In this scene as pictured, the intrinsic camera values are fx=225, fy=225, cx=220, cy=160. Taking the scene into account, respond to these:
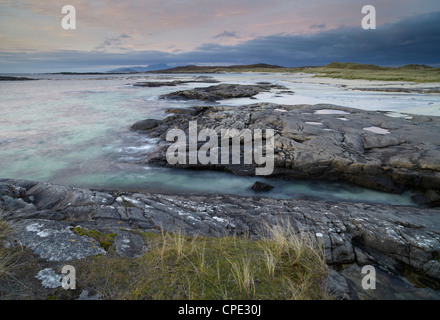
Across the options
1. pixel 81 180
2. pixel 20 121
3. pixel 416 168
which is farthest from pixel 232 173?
pixel 20 121

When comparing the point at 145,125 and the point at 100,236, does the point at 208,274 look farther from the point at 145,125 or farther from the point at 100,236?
the point at 145,125

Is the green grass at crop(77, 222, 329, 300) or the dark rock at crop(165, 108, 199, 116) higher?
the dark rock at crop(165, 108, 199, 116)

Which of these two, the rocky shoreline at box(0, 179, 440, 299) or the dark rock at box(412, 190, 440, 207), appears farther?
the dark rock at box(412, 190, 440, 207)

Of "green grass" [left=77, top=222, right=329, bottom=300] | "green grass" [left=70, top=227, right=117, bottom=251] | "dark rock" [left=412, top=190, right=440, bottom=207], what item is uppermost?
"green grass" [left=70, top=227, right=117, bottom=251]

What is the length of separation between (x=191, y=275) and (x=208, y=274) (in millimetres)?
210

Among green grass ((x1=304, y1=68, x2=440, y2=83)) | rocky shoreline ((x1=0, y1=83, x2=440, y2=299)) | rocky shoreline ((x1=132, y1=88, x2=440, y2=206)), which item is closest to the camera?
rocky shoreline ((x1=0, y1=83, x2=440, y2=299))

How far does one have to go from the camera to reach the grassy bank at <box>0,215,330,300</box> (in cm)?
249

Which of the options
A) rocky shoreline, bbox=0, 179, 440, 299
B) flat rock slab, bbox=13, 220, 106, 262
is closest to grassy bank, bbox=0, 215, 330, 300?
flat rock slab, bbox=13, 220, 106, 262

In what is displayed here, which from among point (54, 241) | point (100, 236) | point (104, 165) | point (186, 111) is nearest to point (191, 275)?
point (100, 236)

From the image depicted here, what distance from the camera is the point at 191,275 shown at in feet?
9.05

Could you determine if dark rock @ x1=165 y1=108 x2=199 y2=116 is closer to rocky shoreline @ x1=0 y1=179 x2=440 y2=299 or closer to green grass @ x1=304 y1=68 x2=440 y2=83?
rocky shoreline @ x1=0 y1=179 x2=440 y2=299
